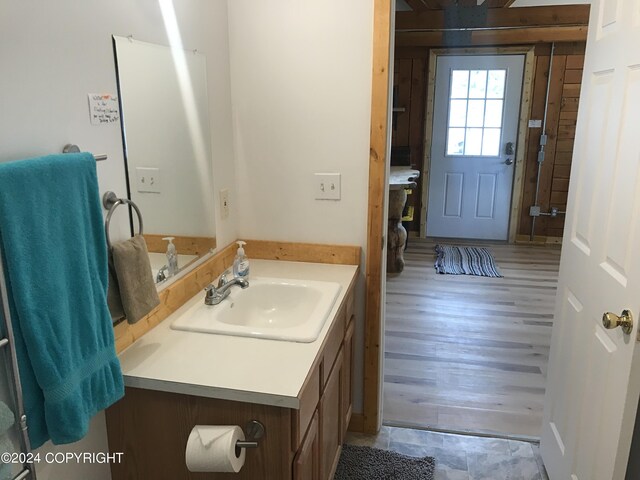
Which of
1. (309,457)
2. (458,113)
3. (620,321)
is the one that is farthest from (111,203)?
(458,113)

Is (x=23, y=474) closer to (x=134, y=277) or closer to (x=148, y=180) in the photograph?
(x=134, y=277)

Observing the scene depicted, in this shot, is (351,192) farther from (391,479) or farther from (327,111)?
(391,479)

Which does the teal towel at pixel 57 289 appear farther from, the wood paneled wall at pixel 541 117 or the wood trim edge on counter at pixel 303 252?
the wood paneled wall at pixel 541 117

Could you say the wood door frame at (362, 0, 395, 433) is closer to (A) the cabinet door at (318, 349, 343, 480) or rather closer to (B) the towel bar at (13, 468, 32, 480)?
(A) the cabinet door at (318, 349, 343, 480)

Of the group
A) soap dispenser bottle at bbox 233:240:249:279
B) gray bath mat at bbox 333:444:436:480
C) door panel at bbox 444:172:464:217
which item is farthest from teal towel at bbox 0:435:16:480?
door panel at bbox 444:172:464:217

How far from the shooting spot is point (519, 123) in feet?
18.7

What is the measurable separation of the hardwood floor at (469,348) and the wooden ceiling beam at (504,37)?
7.68ft

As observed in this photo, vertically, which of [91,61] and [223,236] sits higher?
[91,61]

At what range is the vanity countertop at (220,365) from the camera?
131cm

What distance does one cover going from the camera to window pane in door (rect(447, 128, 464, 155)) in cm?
588

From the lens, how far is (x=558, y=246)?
5.78 metres

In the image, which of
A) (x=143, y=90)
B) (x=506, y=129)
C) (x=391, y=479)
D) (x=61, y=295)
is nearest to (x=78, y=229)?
(x=61, y=295)

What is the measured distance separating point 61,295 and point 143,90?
792 millimetres

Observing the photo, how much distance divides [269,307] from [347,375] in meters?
0.47
